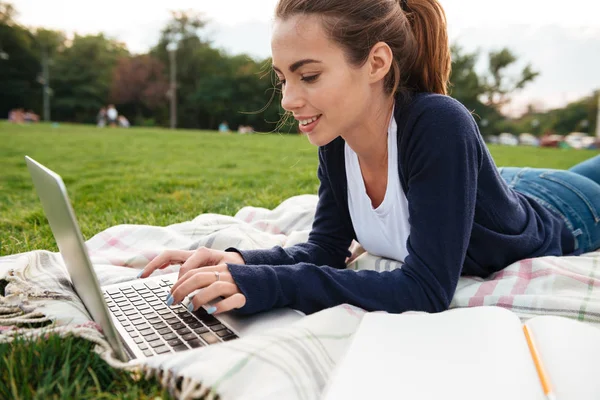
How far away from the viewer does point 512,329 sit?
1259mm

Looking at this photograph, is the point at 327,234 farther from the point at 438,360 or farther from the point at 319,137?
the point at 438,360

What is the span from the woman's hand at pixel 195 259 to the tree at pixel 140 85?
39.9 metres

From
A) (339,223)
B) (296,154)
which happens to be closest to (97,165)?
(296,154)

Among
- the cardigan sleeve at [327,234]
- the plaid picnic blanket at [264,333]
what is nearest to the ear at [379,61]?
the cardigan sleeve at [327,234]

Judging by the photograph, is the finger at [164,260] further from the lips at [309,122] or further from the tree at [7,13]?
the tree at [7,13]

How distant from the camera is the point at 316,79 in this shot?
1.60 m

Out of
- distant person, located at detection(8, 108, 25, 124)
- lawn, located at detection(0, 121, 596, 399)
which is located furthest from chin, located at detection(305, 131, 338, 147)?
distant person, located at detection(8, 108, 25, 124)

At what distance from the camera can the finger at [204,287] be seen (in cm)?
137

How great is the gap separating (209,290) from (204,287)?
0.05m

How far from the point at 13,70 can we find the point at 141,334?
148 feet

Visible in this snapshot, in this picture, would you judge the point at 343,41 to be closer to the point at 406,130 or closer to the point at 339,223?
the point at 406,130

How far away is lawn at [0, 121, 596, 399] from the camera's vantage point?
1.08 m

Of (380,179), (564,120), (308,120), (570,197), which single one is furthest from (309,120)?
(564,120)

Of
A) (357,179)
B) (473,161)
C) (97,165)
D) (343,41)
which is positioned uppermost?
(343,41)
